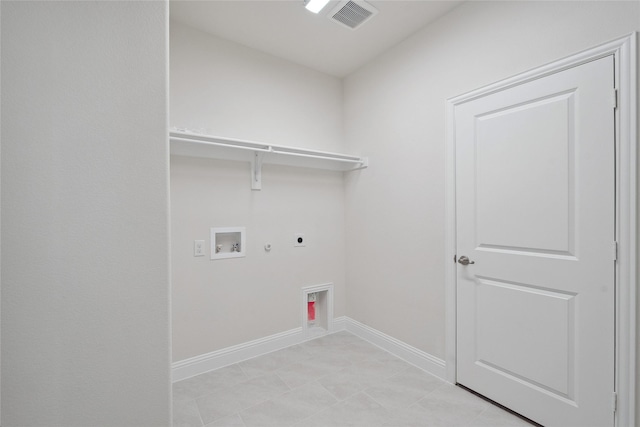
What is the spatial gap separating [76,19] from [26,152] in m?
0.45

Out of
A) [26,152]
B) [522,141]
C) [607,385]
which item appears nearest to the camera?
[26,152]

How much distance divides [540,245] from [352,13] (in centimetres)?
199

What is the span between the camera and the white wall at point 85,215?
2.76ft

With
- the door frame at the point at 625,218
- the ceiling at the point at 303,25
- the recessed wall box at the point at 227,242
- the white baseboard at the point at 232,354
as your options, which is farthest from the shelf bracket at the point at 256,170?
the door frame at the point at 625,218

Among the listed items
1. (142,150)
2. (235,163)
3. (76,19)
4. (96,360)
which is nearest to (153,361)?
(96,360)

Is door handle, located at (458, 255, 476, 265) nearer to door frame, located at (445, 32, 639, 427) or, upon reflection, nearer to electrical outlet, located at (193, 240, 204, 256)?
door frame, located at (445, 32, 639, 427)

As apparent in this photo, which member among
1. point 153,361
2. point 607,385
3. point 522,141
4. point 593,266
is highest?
point 522,141

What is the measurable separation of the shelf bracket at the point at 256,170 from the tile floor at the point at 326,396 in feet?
4.93

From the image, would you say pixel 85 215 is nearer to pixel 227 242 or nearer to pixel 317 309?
pixel 227 242

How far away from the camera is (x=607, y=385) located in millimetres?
1470

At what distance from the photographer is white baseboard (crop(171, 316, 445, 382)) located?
7.29ft

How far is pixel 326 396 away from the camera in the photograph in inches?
78.4

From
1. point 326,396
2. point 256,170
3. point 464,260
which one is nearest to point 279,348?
point 326,396

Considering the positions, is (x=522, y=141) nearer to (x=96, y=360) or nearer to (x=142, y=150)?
(x=142, y=150)
